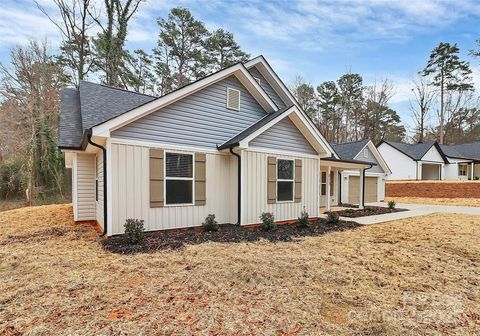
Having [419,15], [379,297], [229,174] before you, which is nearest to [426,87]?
[419,15]

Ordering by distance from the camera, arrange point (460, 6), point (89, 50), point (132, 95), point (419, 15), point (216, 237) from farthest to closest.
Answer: point (89, 50), point (419, 15), point (460, 6), point (132, 95), point (216, 237)

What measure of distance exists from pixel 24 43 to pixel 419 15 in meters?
23.2

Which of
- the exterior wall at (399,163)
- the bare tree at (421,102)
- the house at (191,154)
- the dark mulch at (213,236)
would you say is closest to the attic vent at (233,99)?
the house at (191,154)

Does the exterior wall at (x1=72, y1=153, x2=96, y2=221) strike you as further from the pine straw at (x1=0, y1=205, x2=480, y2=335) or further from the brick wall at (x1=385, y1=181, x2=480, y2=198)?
the brick wall at (x1=385, y1=181, x2=480, y2=198)

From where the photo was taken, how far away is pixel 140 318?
2775 mm

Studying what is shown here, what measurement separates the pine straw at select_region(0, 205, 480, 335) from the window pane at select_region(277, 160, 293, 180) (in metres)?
2.84

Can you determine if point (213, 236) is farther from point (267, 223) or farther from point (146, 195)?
point (146, 195)

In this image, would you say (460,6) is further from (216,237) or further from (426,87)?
(426,87)

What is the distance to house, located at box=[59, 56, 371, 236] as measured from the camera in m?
6.19

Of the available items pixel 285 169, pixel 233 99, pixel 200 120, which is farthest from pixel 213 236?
pixel 233 99

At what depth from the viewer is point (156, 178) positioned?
6.52m

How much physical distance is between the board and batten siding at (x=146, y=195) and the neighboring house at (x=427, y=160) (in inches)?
987

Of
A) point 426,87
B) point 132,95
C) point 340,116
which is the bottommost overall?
point 132,95

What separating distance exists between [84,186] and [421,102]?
3985cm
